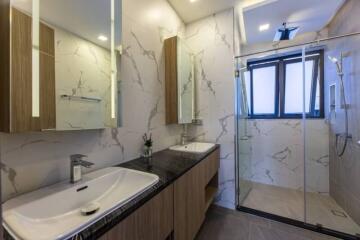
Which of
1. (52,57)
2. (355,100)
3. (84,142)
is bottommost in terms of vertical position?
(84,142)

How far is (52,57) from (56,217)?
31.8 inches

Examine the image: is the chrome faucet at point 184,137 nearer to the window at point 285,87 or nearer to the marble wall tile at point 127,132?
the marble wall tile at point 127,132

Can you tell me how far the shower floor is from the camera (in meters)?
1.81

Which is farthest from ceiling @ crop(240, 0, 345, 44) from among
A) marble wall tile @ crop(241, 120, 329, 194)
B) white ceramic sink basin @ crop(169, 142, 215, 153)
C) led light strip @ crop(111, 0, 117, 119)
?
white ceramic sink basin @ crop(169, 142, 215, 153)

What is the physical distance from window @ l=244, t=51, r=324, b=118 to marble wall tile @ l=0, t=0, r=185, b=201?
1677 millimetres

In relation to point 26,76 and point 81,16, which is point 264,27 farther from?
point 26,76

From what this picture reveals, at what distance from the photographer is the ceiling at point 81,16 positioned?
84 centimetres

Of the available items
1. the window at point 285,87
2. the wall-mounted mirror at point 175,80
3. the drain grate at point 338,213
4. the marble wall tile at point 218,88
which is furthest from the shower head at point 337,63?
the wall-mounted mirror at point 175,80

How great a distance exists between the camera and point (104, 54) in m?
1.17

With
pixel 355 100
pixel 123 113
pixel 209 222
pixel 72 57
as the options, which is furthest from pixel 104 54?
pixel 355 100

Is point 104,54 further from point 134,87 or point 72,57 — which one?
point 134,87

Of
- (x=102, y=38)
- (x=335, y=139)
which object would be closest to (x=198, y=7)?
(x=102, y=38)

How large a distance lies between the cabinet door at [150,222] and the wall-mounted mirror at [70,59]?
2.05 feet

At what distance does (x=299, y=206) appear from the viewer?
2174 mm
